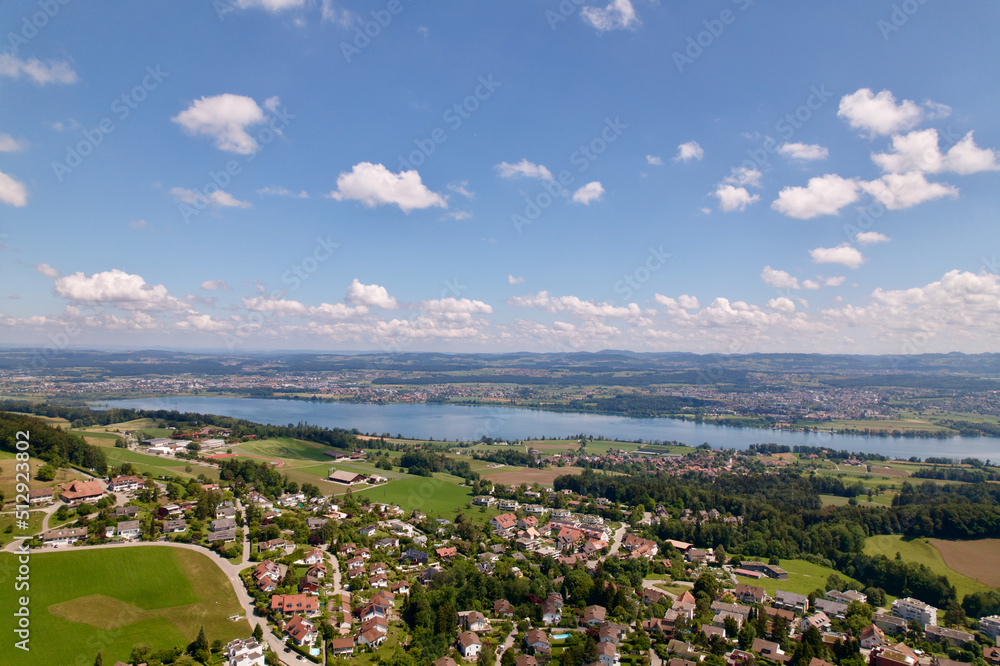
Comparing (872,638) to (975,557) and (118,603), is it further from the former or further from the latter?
(118,603)

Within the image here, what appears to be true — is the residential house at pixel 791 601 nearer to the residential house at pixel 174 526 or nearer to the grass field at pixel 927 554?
the grass field at pixel 927 554

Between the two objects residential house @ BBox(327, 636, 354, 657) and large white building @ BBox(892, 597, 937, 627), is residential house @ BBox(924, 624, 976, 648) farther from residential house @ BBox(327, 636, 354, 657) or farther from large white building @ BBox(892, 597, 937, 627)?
residential house @ BBox(327, 636, 354, 657)

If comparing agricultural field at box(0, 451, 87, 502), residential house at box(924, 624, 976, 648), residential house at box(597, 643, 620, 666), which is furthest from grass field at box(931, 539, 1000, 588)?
agricultural field at box(0, 451, 87, 502)

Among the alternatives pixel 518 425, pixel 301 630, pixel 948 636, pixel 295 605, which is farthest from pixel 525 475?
pixel 518 425

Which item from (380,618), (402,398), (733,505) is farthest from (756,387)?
(380,618)

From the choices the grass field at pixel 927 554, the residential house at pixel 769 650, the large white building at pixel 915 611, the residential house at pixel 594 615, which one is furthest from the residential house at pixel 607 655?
the grass field at pixel 927 554
